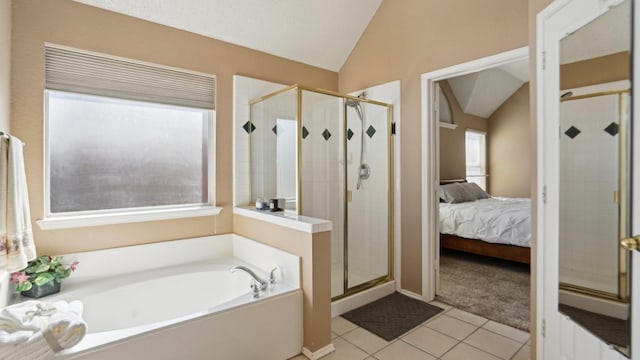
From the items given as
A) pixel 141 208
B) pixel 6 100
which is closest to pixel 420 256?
pixel 141 208

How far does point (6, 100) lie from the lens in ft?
6.23

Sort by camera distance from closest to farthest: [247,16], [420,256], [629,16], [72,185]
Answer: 1. [629,16]
2. [72,185]
3. [247,16]
4. [420,256]

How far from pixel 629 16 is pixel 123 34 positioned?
294 cm

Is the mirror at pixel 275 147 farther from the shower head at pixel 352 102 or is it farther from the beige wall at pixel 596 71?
the beige wall at pixel 596 71

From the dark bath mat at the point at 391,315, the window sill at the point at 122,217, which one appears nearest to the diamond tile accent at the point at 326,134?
the window sill at the point at 122,217

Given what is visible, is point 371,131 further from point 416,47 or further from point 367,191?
point 416,47

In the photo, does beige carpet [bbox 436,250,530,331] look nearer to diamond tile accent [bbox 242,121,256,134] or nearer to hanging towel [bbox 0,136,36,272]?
diamond tile accent [bbox 242,121,256,134]

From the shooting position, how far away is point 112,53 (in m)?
2.31

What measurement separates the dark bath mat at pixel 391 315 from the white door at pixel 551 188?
972 millimetres

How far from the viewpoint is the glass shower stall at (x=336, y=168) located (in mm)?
2545

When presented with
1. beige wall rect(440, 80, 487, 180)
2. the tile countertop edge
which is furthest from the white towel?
beige wall rect(440, 80, 487, 180)

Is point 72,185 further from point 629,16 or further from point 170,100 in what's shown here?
point 629,16

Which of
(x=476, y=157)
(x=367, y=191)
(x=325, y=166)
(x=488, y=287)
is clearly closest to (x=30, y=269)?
(x=325, y=166)

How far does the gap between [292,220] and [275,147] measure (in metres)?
0.87
